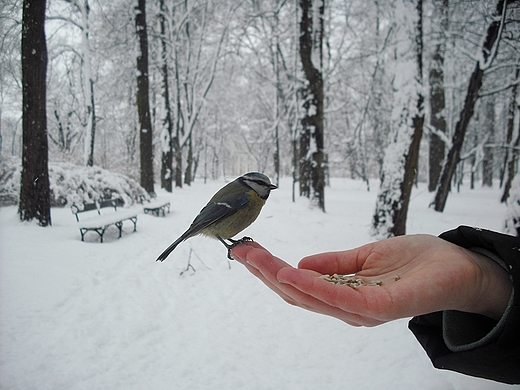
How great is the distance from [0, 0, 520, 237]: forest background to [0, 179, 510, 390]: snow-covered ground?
1.62 ft

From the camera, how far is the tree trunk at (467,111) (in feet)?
10.9

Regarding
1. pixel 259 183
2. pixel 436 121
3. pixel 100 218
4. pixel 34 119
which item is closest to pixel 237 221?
pixel 259 183

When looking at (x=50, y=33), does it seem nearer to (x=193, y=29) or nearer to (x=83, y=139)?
(x=83, y=139)

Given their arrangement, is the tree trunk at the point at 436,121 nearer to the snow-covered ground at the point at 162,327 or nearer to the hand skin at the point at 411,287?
the snow-covered ground at the point at 162,327

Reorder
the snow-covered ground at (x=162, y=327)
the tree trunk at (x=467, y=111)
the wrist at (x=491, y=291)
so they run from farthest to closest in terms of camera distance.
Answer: the tree trunk at (x=467, y=111) → the snow-covered ground at (x=162, y=327) → the wrist at (x=491, y=291)

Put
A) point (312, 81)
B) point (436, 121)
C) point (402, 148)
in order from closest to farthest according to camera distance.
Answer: point (402, 148)
point (312, 81)
point (436, 121)

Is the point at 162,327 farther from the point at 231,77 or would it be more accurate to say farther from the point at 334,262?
the point at 231,77

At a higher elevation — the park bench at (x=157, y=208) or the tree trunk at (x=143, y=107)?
the tree trunk at (x=143, y=107)

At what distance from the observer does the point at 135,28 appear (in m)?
3.51

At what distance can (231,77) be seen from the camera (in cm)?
461

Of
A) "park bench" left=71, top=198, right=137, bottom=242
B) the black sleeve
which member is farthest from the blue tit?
"park bench" left=71, top=198, right=137, bottom=242

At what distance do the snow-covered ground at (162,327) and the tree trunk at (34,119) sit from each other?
123 millimetres

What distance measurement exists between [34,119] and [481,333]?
252 centimetres

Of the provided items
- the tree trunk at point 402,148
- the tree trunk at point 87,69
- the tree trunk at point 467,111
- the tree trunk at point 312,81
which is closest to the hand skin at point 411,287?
the tree trunk at point 87,69
